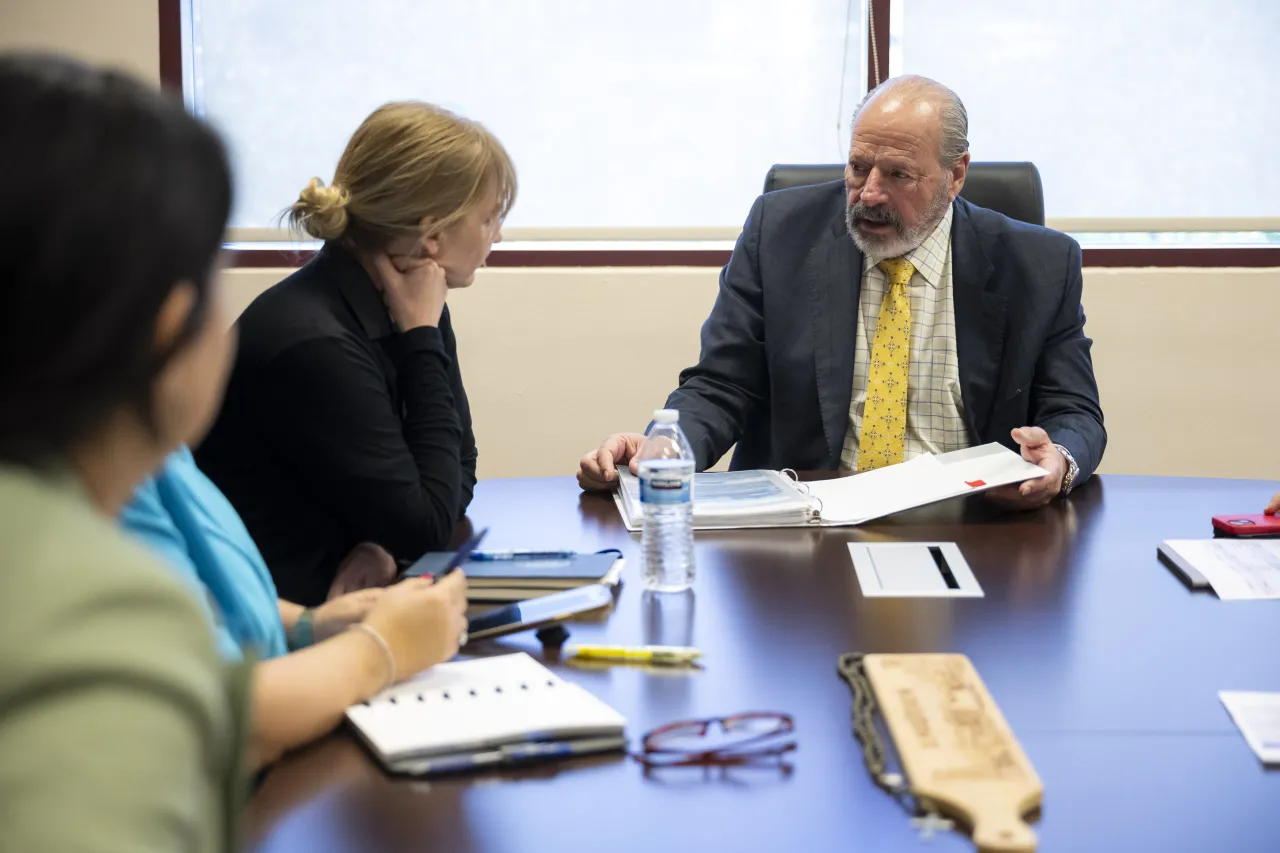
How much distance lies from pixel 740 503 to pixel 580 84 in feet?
6.16

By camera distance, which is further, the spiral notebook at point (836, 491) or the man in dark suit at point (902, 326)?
the man in dark suit at point (902, 326)

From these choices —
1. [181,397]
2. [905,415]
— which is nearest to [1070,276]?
[905,415]

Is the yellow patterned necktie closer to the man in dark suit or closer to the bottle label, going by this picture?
the man in dark suit

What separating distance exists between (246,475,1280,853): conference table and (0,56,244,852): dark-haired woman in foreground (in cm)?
35

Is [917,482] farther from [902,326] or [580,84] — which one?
[580,84]

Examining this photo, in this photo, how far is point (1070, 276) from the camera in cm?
239

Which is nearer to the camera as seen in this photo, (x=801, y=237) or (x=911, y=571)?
(x=911, y=571)

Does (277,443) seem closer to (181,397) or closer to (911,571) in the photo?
(911,571)

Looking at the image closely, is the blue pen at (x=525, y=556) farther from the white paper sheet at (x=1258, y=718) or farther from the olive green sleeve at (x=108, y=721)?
the olive green sleeve at (x=108, y=721)

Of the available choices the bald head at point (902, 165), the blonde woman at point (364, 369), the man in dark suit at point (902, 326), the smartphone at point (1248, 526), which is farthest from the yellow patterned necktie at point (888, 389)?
the blonde woman at point (364, 369)

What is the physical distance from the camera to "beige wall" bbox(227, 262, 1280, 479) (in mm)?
3377

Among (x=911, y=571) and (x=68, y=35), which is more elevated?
(x=68, y=35)

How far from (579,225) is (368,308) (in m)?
1.70

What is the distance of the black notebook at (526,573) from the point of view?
1.43 meters
